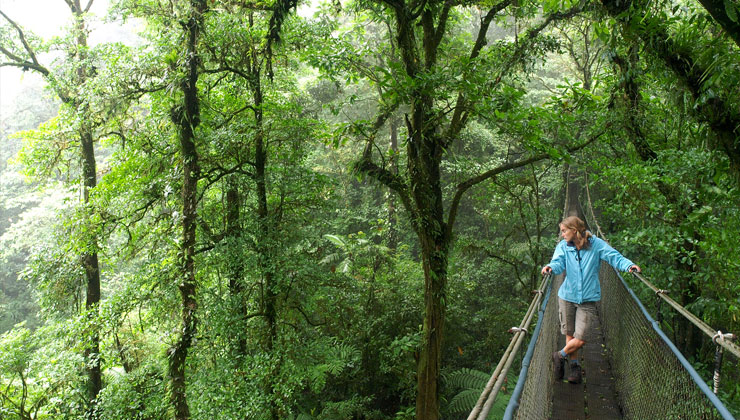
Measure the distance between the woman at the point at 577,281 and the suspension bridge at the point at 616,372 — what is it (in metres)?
0.12

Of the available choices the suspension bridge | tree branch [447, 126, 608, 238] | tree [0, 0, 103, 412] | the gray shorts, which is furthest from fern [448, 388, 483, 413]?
tree [0, 0, 103, 412]

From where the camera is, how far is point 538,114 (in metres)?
3.22

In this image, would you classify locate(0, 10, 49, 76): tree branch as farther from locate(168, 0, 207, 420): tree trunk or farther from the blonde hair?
the blonde hair

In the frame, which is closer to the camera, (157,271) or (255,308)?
(157,271)

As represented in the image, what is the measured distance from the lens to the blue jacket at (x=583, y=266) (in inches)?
109

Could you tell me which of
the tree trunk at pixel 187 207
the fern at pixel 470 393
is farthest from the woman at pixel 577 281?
the tree trunk at pixel 187 207

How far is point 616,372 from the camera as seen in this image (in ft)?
9.52

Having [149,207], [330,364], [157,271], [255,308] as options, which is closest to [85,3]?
[149,207]

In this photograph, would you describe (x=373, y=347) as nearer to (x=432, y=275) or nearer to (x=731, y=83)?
(x=432, y=275)

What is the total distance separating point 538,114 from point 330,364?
12.0 ft

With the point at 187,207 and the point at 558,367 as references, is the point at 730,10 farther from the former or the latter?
the point at 187,207

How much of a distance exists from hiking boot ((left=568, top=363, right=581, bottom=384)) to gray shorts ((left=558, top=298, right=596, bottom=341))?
0.21m

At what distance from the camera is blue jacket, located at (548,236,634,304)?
9.10 feet

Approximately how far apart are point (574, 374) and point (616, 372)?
0.35 meters
